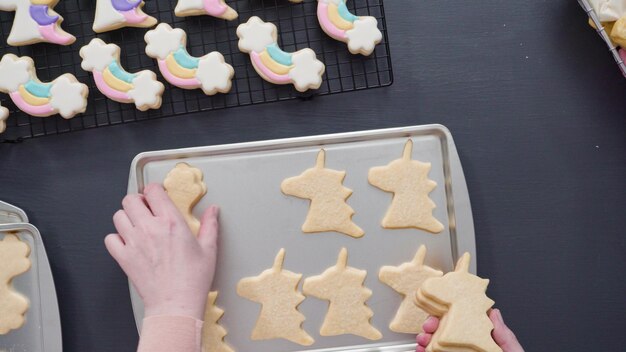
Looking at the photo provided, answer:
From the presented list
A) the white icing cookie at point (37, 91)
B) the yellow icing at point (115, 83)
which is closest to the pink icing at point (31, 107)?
the white icing cookie at point (37, 91)

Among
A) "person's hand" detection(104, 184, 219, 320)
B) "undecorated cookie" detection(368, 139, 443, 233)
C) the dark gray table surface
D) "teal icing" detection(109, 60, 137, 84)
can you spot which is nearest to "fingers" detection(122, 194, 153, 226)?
"person's hand" detection(104, 184, 219, 320)

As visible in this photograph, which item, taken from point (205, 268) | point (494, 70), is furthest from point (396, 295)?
point (494, 70)

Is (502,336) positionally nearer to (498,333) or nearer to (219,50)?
(498,333)

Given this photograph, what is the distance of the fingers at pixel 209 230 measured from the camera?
3.42 feet

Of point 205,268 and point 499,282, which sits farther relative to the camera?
point 499,282

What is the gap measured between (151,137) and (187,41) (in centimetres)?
19

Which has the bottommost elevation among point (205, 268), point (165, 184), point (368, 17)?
point (205, 268)

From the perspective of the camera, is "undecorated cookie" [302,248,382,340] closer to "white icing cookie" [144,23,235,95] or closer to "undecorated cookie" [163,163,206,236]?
"undecorated cookie" [163,163,206,236]

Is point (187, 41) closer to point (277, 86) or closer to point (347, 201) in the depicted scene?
point (277, 86)

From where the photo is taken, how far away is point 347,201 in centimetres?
110

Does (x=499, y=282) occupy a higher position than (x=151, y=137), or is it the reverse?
(x=151, y=137)

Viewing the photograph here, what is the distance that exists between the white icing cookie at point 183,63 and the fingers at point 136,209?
218 mm

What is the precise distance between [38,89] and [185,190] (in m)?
0.32

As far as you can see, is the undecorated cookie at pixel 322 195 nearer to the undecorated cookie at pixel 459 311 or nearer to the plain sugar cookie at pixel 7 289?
the undecorated cookie at pixel 459 311
